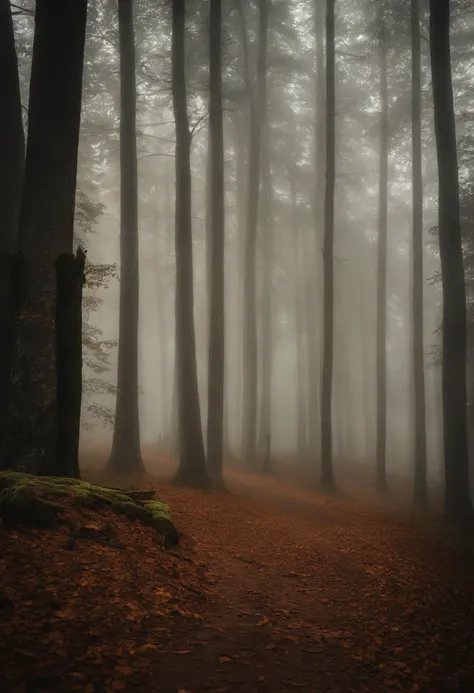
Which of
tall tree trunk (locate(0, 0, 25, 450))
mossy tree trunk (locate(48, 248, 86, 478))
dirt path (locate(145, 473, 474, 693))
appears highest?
tall tree trunk (locate(0, 0, 25, 450))

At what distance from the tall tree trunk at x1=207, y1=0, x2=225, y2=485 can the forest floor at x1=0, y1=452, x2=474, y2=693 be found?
7.21 metres

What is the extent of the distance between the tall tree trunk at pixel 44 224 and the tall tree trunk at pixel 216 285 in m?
7.55

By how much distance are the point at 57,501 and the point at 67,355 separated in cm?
190

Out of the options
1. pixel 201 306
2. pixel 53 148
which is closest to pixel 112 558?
pixel 53 148

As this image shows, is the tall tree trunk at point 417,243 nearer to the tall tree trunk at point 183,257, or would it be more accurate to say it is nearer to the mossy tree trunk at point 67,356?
the tall tree trunk at point 183,257

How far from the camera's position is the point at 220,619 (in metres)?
4.21

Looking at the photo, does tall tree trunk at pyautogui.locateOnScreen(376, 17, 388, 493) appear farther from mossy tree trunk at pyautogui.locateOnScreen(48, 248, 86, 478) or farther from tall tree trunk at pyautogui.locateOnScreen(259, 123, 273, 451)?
mossy tree trunk at pyautogui.locateOnScreen(48, 248, 86, 478)

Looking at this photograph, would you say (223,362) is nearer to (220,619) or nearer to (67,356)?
(67,356)

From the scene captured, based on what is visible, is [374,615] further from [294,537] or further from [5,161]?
[5,161]

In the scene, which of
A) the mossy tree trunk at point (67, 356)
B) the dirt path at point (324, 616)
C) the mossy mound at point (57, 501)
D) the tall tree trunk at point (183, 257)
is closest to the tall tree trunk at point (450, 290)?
the dirt path at point (324, 616)

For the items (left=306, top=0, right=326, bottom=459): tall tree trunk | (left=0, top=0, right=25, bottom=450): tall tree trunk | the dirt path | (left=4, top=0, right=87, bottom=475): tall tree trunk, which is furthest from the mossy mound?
(left=306, top=0, right=326, bottom=459): tall tree trunk

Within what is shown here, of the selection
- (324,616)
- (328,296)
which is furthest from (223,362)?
(324,616)

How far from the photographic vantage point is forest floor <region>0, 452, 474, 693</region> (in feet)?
10.00

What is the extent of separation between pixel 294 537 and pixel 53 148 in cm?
809
